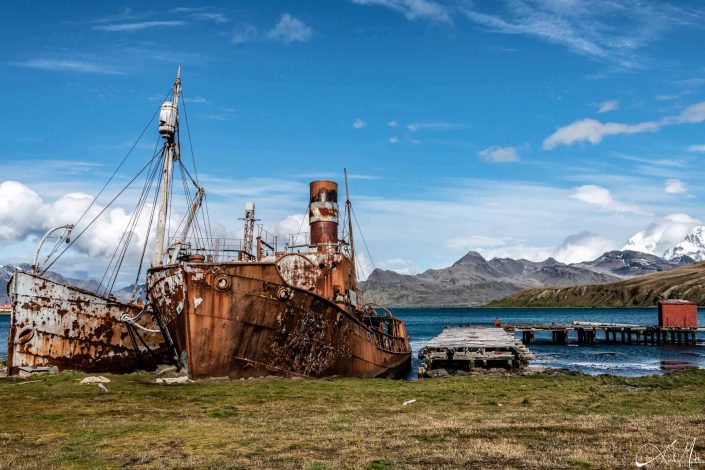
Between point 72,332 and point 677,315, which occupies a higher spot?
point 72,332

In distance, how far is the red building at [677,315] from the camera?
6994 cm

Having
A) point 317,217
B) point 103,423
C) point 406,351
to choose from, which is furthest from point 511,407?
point 406,351

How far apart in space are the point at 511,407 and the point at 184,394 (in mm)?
10251

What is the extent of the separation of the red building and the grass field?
2066 inches

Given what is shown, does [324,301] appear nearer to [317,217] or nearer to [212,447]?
[317,217]

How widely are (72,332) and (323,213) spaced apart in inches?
488

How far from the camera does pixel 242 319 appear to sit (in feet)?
75.0

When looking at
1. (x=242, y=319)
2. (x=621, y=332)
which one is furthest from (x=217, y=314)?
(x=621, y=332)

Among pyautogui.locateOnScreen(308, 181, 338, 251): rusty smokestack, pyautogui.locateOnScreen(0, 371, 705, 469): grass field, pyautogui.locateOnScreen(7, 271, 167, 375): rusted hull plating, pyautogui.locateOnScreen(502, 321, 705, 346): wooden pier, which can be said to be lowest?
pyautogui.locateOnScreen(502, 321, 705, 346): wooden pier

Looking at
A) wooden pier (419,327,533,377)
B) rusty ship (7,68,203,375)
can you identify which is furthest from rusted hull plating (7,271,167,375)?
wooden pier (419,327,533,377)

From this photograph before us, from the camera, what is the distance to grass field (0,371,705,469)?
35.9 feet

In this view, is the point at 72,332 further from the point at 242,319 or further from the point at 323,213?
the point at 323,213

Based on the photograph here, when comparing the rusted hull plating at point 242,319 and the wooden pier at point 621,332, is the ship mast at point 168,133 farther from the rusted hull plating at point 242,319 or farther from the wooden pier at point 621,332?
the wooden pier at point 621,332

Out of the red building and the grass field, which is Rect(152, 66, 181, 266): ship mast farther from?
the red building
